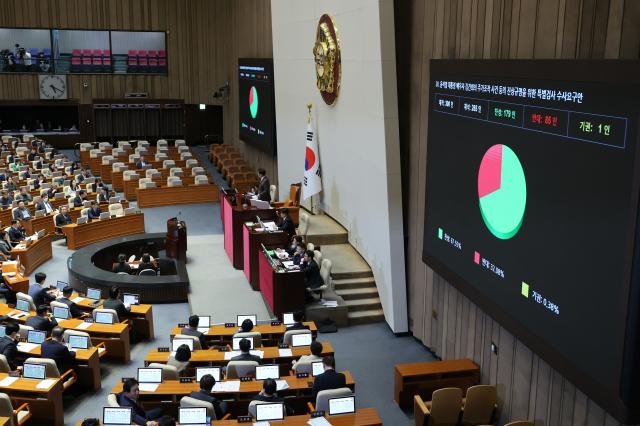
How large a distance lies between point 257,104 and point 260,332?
12.2 m

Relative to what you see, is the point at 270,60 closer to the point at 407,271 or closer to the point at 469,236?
the point at 407,271

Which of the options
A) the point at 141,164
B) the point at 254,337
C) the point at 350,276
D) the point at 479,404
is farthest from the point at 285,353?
the point at 141,164

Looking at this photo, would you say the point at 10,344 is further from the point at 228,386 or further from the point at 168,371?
the point at 228,386

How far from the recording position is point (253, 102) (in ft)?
72.4

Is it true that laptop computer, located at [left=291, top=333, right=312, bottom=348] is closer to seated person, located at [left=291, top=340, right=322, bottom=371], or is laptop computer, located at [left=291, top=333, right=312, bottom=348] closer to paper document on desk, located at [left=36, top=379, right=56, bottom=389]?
seated person, located at [left=291, top=340, right=322, bottom=371]

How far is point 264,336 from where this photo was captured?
10.5 m

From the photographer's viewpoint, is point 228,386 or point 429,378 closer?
point 228,386

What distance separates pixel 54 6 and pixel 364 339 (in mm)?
22675

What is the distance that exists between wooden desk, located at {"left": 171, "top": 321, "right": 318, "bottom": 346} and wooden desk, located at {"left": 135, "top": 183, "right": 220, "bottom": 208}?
35.1 feet

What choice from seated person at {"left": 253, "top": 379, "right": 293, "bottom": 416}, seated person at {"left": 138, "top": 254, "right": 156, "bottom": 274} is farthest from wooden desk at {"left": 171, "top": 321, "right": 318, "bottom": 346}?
seated person at {"left": 138, "top": 254, "right": 156, "bottom": 274}

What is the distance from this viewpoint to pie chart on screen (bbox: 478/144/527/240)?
7.55m

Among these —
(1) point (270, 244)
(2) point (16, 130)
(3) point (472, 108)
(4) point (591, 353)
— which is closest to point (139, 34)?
(2) point (16, 130)

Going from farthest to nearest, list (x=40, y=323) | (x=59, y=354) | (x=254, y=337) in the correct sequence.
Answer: (x=40, y=323) < (x=254, y=337) < (x=59, y=354)

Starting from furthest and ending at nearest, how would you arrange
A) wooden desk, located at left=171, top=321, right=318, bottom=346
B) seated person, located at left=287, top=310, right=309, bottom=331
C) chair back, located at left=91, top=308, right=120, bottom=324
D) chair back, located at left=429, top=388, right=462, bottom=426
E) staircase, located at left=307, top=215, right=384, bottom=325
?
staircase, located at left=307, top=215, right=384, bottom=325 → chair back, located at left=91, top=308, right=120, bottom=324 → wooden desk, located at left=171, top=321, right=318, bottom=346 → seated person, located at left=287, top=310, right=309, bottom=331 → chair back, located at left=429, top=388, right=462, bottom=426
